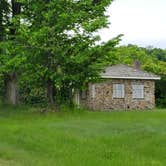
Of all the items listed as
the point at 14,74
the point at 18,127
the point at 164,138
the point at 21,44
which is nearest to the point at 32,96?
the point at 14,74

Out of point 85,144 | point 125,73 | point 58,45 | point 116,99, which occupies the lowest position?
point 85,144

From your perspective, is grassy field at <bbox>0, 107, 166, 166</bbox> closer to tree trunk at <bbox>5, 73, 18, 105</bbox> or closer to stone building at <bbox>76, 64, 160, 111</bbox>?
tree trunk at <bbox>5, 73, 18, 105</bbox>

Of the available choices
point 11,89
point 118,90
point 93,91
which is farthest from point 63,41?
point 118,90

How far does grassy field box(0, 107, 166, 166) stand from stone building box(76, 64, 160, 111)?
17734mm

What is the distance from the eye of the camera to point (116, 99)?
4444 centimetres

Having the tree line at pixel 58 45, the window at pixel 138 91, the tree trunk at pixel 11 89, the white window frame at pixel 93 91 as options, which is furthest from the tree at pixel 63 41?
the window at pixel 138 91

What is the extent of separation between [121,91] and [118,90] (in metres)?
0.30

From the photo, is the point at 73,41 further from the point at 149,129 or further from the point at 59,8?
the point at 149,129

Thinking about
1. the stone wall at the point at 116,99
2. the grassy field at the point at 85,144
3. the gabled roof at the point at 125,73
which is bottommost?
the grassy field at the point at 85,144

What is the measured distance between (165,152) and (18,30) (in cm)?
1807

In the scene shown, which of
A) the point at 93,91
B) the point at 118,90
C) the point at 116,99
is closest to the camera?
the point at 93,91

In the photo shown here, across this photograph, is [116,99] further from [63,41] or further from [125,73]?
[63,41]

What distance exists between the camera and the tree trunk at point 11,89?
4034 cm

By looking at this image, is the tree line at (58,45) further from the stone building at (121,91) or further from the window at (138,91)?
the window at (138,91)
